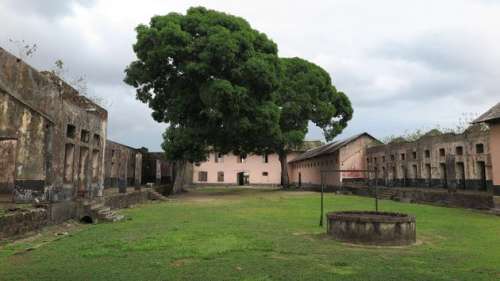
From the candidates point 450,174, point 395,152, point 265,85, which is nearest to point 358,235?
point 450,174

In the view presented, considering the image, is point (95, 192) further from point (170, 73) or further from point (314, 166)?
point (314, 166)

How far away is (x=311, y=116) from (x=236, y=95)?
533 inches

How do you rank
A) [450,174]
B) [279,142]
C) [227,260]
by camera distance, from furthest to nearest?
[279,142], [450,174], [227,260]

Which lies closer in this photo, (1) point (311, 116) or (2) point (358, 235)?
(2) point (358, 235)

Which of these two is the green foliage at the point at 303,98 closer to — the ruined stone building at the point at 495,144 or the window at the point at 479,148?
the window at the point at 479,148

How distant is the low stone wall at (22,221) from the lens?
412 inches

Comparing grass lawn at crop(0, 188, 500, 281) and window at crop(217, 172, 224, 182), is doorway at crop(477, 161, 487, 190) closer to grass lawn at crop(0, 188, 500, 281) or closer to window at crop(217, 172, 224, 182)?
grass lawn at crop(0, 188, 500, 281)

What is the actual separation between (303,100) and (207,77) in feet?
37.1

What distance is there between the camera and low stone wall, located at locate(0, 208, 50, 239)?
1047cm

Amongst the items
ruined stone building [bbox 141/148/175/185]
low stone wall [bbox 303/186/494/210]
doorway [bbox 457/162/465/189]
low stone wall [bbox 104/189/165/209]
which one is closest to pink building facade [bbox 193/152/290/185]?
ruined stone building [bbox 141/148/175/185]

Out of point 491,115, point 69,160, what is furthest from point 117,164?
point 491,115

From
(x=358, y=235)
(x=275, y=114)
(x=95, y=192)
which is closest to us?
(x=358, y=235)

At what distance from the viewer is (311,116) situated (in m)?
38.6

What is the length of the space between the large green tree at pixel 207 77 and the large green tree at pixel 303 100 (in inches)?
248
